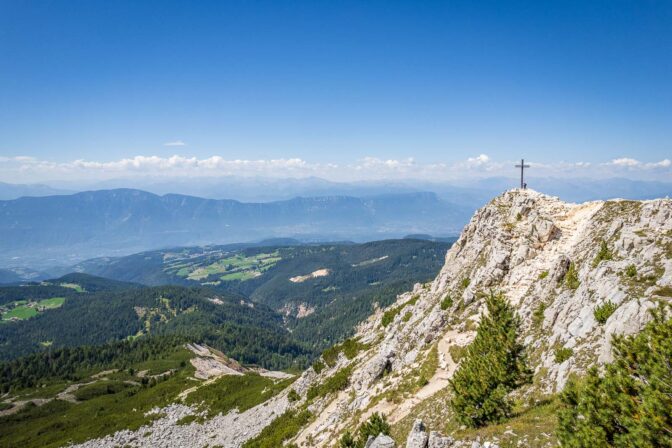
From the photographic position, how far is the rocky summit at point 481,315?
27.0 m

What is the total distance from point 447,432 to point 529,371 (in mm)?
7754

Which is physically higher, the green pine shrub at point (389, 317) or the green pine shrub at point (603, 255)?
the green pine shrub at point (603, 255)

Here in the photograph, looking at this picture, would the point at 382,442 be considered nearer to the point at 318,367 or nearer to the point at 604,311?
the point at 604,311

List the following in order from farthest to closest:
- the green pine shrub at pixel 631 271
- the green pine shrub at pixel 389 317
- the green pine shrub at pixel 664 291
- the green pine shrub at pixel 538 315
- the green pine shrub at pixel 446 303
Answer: the green pine shrub at pixel 389 317 → the green pine shrub at pixel 446 303 → the green pine shrub at pixel 538 315 → the green pine shrub at pixel 631 271 → the green pine shrub at pixel 664 291

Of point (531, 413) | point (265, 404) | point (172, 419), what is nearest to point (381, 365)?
point (531, 413)

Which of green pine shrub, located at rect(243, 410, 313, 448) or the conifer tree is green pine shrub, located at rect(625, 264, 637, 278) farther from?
green pine shrub, located at rect(243, 410, 313, 448)

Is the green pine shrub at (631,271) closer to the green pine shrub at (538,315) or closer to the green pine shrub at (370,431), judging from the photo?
the green pine shrub at (538,315)

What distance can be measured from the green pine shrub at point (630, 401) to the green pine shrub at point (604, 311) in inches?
398

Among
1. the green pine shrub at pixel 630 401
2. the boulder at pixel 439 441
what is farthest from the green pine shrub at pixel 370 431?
the green pine shrub at pixel 630 401

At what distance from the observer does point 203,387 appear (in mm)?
101875

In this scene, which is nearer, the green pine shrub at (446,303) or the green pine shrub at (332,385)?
the green pine shrub at (446,303)

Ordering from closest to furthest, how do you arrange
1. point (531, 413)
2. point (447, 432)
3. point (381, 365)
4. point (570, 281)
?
point (531, 413)
point (447, 432)
point (570, 281)
point (381, 365)

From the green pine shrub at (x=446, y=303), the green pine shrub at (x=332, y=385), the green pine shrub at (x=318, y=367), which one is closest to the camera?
the green pine shrub at (x=446, y=303)

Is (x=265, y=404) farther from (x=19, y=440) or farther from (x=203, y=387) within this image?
(x=19, y=440)
